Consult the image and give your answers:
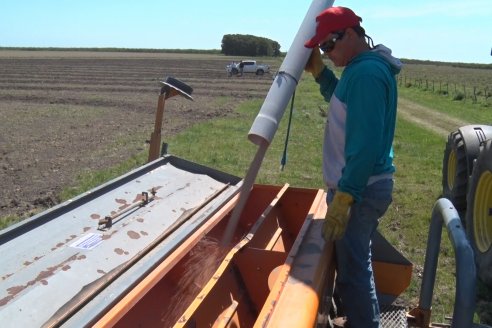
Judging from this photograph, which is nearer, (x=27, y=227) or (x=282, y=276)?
(x=282, y=276)

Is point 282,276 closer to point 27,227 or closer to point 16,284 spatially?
point 16,284

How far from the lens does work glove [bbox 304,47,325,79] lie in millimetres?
3314

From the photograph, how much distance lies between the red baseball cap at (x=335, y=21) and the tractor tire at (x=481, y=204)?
2.16m

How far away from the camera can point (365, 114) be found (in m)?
2.51

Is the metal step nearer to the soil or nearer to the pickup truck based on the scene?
the soil

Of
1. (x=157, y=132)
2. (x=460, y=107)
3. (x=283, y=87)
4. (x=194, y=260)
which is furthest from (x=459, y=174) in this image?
→ (x=460, y=107)

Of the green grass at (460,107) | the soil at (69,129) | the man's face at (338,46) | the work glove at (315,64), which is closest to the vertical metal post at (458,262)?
the man's face at (338,46)

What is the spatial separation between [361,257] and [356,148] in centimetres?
60

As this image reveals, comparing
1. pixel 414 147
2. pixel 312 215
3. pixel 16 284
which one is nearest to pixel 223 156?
pixel 414 147

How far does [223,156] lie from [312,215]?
6291 mm

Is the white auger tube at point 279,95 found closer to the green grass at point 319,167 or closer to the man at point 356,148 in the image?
the man at point 356,148

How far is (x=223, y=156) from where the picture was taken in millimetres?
9453

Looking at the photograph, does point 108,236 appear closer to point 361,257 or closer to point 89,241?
point 89,241

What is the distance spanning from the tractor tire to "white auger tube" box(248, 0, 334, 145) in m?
1.94
